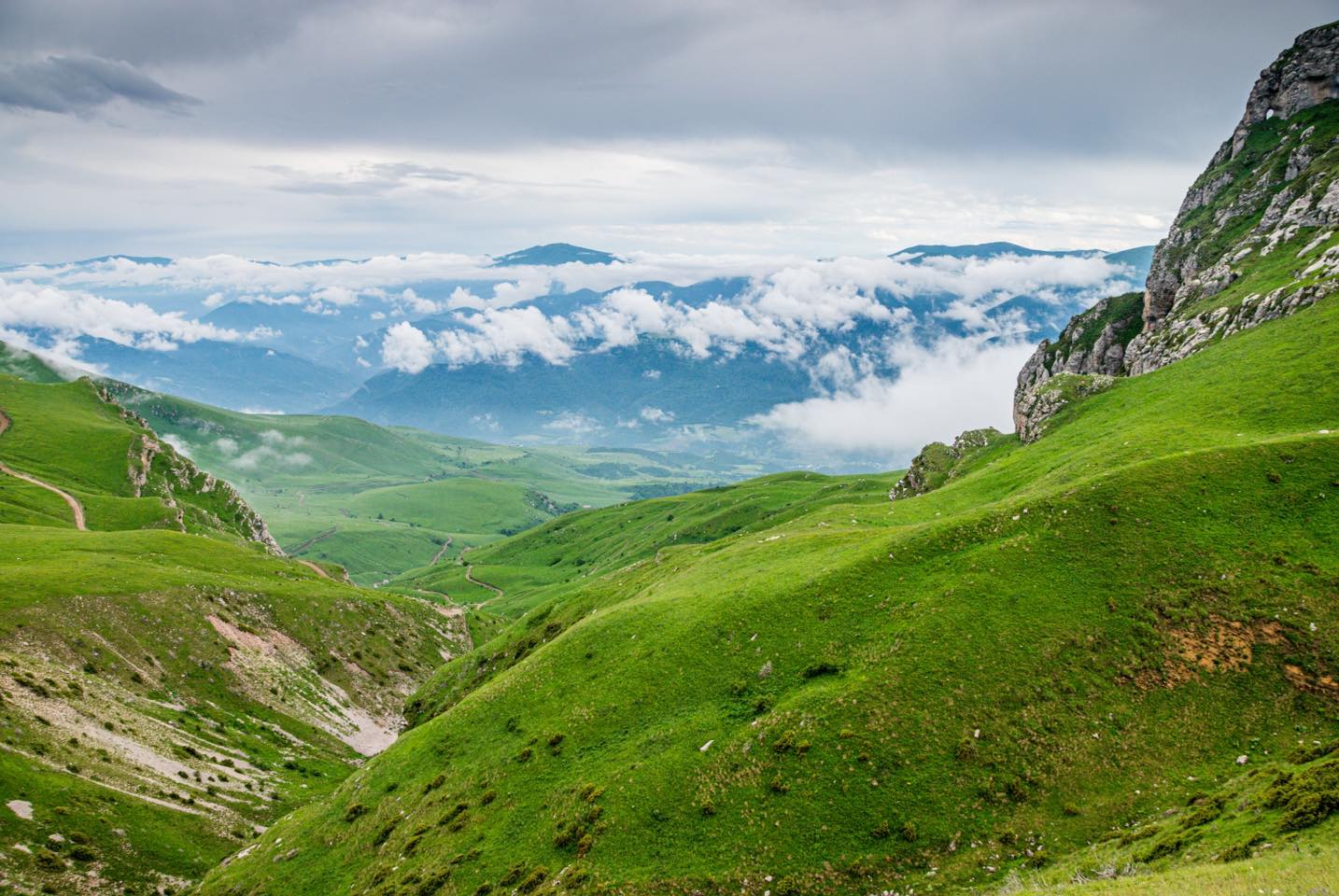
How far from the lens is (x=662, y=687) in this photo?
4984 cm

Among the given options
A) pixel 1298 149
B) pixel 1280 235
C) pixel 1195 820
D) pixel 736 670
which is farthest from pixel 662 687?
pixel 1298 149

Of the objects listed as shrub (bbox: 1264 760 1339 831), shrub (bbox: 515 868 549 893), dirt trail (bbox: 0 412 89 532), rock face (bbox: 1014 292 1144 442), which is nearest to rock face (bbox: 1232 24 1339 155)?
rock face (bbox: 1014 292 1144 442)

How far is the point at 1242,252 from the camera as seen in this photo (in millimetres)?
136500

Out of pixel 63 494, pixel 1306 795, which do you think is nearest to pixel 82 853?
pixel 1306 795

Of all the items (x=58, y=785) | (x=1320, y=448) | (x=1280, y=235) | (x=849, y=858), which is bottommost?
(x=58, y=785)

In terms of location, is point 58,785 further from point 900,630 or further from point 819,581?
point 900,630

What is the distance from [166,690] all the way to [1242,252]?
607ft

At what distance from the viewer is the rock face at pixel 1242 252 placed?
10625cm

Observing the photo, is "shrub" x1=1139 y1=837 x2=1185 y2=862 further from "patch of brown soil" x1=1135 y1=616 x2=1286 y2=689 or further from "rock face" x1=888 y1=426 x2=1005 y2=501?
"rock face" x1=888 y1=426 x2=1005 y2=501

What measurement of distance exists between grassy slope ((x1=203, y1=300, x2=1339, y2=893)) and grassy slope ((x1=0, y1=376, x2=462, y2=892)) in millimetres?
10887

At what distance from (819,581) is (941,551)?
8.83 meters

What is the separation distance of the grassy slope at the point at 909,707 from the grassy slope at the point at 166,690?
1089 cm

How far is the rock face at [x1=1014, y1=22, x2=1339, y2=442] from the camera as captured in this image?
10625cm

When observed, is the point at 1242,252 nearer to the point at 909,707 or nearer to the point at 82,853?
the point at 909,707
